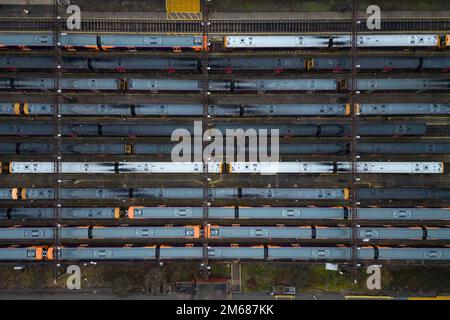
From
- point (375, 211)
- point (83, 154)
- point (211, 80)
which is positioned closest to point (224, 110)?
point (211, 80)

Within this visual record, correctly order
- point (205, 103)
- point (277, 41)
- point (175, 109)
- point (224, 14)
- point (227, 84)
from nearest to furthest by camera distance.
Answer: point (205, 103), point (277, 41), point (227, 84), point (175, 109), point (224, 14)

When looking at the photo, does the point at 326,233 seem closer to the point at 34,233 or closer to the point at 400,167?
the point at 400,167

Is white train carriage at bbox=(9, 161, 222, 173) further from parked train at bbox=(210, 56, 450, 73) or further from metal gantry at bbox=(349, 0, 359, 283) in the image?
metal gantry at bbox=(349, 0, 359, 283)

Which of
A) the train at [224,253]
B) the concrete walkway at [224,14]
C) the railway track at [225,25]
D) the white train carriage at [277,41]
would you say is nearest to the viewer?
the train at [224,253]

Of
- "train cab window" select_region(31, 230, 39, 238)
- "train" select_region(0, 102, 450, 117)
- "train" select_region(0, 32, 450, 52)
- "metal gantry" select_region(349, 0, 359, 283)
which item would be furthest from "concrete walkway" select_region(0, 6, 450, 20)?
"train cab window" select_region(31, 230, 39, 238)

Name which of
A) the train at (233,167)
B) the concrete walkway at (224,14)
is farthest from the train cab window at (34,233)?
the concrete walkway at (224,14)

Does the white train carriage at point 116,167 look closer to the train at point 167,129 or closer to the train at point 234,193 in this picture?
the train at point 234,193

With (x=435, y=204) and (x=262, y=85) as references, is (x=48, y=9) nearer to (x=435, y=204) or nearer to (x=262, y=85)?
(x=262, y=85)

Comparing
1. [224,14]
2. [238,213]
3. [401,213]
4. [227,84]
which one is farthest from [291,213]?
[224,14]
